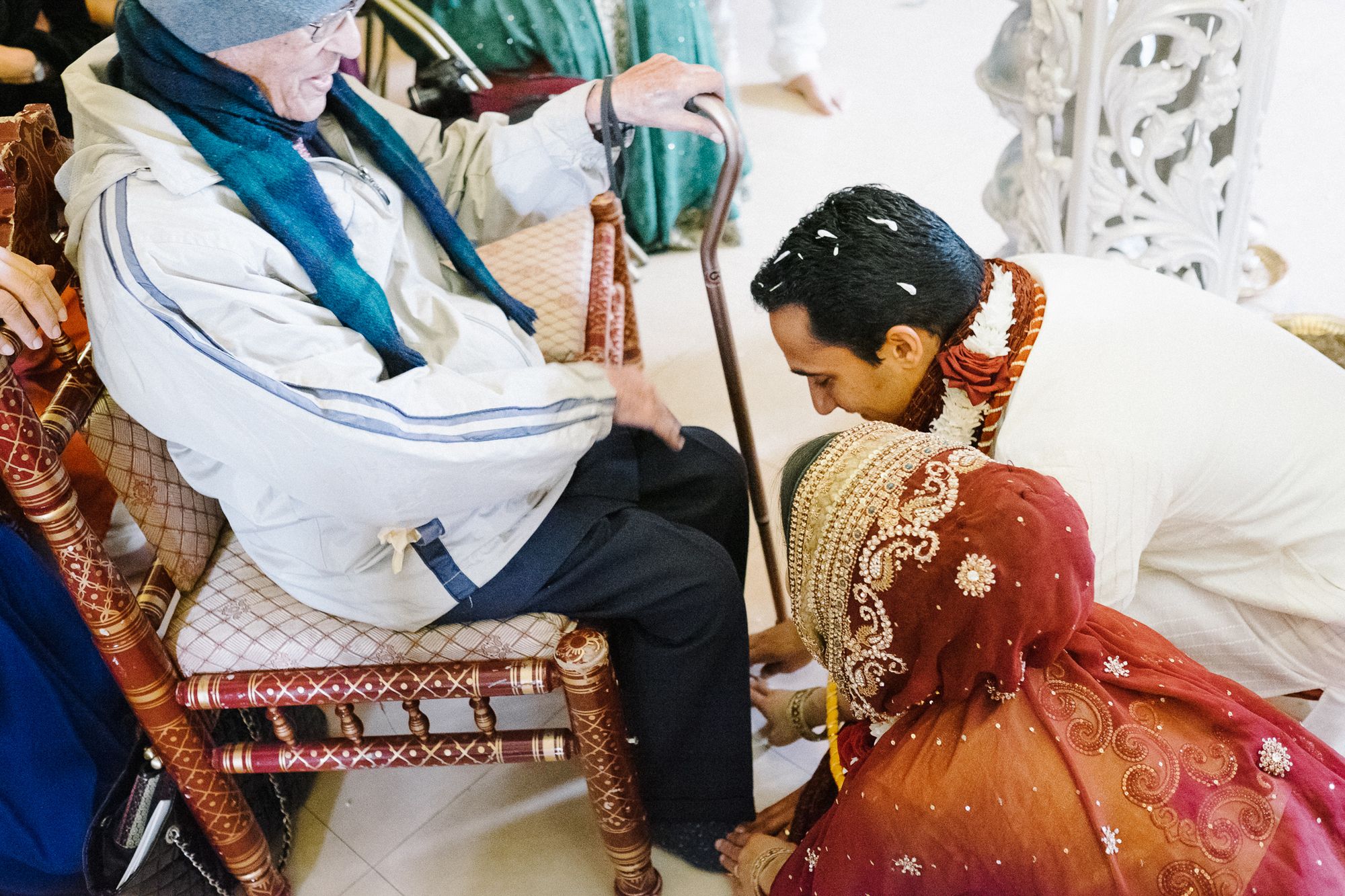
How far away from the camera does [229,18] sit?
4.31 feet

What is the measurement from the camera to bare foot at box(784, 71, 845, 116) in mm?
3986

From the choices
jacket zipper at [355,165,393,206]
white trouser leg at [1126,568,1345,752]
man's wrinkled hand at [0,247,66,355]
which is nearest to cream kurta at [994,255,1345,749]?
white trouser leg at [1126,568,1345,752]

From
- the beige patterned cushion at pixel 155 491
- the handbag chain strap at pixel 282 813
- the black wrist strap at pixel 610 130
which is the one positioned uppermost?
the black wrist strap at pixel 610 130

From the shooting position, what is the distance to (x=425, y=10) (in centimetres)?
291

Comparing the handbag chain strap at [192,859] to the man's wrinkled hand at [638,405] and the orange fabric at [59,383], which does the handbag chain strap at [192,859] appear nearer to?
the orange fabric at [59,383]

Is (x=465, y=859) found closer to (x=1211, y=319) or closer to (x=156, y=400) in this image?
(x=156, y=400)

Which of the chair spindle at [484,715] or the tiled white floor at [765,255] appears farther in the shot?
the tiled white floor at [765,255]

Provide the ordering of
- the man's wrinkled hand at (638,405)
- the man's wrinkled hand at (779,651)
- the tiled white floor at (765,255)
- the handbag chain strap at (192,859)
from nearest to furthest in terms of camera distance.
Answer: the man's wrinkled hand at (638,405)
the handbag chain strap at (192,859)
the tiled white floor at (765,255)
the man's wrinkled hand at (779,651)

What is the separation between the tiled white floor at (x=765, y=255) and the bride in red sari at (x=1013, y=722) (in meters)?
0.70

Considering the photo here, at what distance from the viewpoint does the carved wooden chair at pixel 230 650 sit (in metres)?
1.42

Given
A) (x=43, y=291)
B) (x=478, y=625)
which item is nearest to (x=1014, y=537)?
(x=478, y=625)

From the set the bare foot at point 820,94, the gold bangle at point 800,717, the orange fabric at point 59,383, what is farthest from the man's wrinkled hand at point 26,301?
the bare foot at point 820,94

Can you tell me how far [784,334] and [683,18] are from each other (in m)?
1.78

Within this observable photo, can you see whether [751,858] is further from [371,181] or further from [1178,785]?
[371,181]
